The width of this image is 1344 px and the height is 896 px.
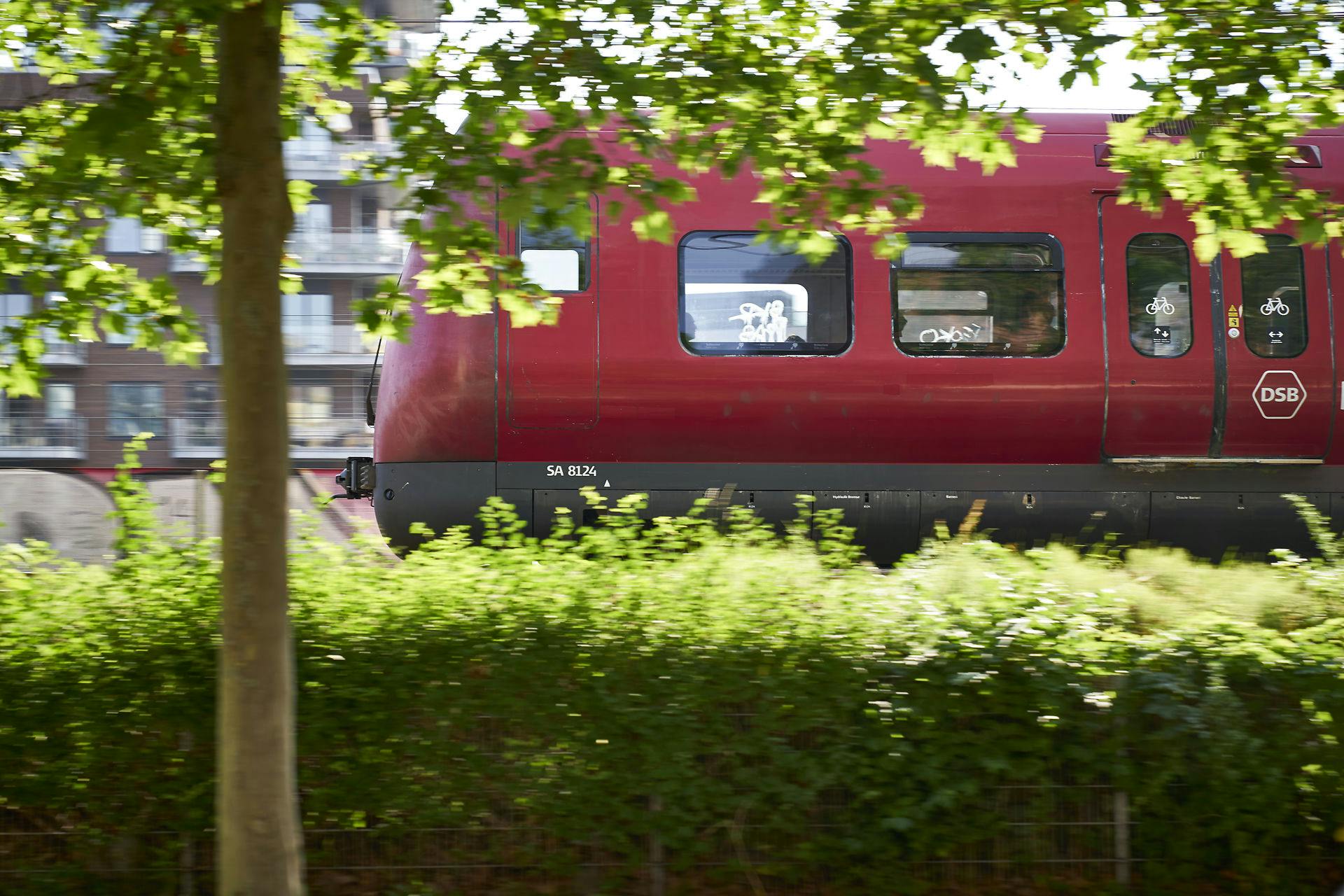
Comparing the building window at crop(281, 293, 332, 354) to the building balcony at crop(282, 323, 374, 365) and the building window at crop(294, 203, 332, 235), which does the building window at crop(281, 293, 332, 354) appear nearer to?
the building balcony at crop(282, 323, 374, 365)

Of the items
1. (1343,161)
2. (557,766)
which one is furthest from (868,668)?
(1343,161)

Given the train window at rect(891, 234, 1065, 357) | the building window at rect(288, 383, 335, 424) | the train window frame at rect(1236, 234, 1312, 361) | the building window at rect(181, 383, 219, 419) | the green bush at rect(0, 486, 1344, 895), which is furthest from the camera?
the building window at rect(288, 383, 335, 424)

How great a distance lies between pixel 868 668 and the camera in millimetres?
4434

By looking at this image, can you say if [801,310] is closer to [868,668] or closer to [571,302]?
[571,302]

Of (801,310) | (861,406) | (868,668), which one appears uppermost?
(801,310)

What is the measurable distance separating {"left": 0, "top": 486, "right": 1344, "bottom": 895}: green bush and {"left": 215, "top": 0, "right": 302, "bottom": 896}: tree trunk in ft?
1.84

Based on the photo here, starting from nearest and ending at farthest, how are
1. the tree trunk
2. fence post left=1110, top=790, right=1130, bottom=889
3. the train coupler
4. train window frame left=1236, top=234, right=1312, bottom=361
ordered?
the tree trunk → fence post left=1110, top=790, right=1130, bottom=889 → train window frame left=1236, top=234, right=1312, bottom=361 → the train coupler

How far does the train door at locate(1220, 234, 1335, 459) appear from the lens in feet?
31.9

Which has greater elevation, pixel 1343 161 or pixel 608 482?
pixel 1343 161

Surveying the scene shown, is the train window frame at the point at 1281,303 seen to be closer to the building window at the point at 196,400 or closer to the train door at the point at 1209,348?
the train door at the point at 1209,348

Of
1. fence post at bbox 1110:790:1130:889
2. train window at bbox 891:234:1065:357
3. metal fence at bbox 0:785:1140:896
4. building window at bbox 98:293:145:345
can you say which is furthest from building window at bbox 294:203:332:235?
fence post at bbox 1110:790:1130:889

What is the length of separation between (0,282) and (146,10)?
5.97ft

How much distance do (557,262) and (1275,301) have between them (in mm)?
5715

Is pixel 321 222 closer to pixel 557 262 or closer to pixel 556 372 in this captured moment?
pixel 557 262
